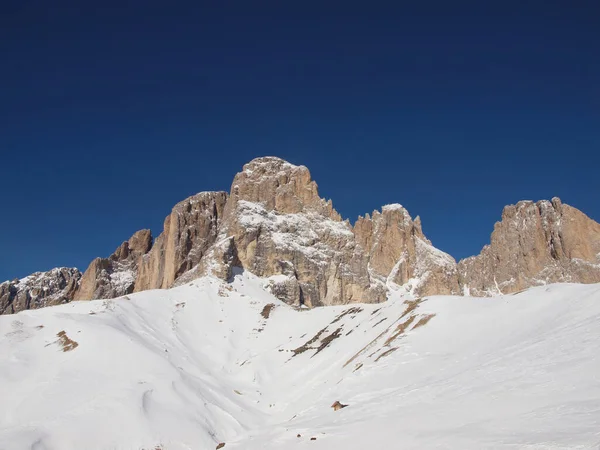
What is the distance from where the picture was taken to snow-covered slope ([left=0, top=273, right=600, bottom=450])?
542 inches

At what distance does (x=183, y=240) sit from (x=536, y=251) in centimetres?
12493

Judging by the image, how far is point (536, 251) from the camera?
6211 inches

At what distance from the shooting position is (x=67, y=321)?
49688 mm

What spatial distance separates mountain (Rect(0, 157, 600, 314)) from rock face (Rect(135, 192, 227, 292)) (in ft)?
1.17

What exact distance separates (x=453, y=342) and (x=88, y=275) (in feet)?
522

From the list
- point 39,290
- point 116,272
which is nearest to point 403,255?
point 116,272

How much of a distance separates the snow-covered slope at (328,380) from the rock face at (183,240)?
74992mm

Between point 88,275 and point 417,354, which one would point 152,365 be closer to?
point 417,354

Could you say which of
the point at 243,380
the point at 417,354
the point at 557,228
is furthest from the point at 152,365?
the point at 557,228

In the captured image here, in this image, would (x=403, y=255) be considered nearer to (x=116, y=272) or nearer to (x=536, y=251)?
(x=536, y=251)

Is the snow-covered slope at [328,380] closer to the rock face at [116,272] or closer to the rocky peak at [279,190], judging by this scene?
the rocky peak at [279,190]

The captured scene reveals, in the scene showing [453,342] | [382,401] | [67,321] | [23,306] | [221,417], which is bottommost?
[221,417]

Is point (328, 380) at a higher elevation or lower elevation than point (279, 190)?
lower

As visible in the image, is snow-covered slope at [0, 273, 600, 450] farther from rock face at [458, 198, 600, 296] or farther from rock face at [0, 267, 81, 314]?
rock face at [0, 267, 81, 314]
